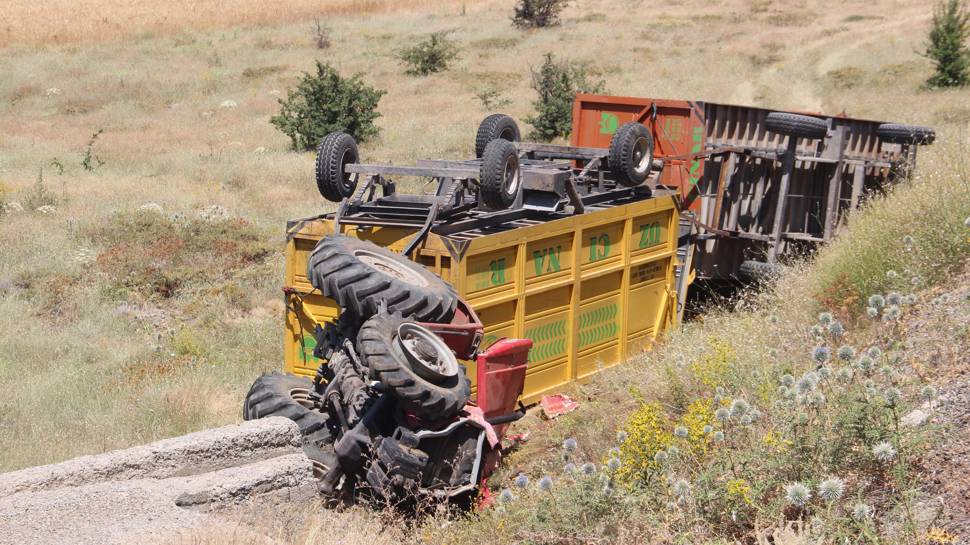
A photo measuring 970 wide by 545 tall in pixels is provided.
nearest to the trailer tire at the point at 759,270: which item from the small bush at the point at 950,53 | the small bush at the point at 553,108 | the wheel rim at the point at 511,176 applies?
the wheel rim at the point at 511,176

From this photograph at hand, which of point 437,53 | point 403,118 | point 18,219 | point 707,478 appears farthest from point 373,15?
point 707,478

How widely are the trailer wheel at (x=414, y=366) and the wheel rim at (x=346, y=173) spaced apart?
2.65 metres

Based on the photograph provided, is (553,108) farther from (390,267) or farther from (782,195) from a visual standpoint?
(390,267)

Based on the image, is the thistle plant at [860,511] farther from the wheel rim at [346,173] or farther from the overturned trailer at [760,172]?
the overturned trailer at [760,172]

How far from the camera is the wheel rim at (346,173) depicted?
8.62 meters

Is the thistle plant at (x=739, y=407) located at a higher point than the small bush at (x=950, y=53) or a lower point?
lower

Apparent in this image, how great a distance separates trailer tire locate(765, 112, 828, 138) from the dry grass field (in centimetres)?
126

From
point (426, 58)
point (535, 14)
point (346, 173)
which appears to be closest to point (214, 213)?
point (346, 173)

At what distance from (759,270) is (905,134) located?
2.34 meters

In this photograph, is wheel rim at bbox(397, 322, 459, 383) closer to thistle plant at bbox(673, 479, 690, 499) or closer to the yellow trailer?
the yellow trailer

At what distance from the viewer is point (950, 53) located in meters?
29.1

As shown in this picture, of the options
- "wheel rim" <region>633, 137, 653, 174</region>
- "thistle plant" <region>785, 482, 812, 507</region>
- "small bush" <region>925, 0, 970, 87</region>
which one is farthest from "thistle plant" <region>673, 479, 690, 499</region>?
"small bush" <region>925, 0, 970, 87</region>

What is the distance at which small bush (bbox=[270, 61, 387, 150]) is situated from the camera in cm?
2267

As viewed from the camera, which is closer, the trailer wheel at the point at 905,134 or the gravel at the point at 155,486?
the gravel at the point at 155,486
